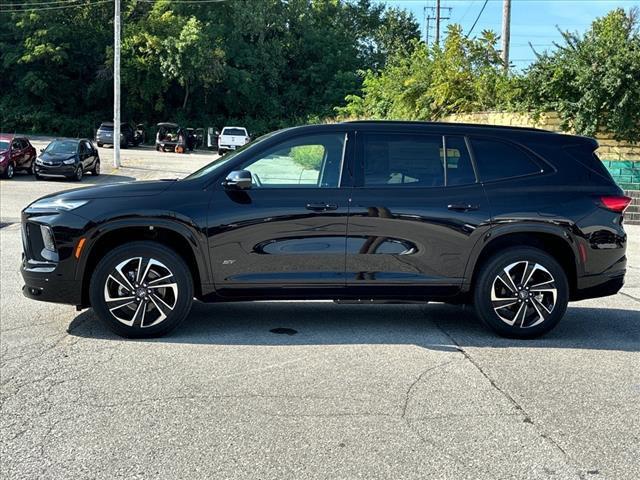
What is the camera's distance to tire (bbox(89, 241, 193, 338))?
6.21 metres

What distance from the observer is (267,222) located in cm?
626

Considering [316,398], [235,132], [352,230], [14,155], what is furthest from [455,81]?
[235,132]

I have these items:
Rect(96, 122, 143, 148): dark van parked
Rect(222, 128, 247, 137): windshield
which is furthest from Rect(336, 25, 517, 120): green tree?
Rect(96, 122, 143, 148): dark van parked

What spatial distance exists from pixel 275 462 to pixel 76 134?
6070 centimetres

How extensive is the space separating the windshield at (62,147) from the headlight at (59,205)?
2168cm

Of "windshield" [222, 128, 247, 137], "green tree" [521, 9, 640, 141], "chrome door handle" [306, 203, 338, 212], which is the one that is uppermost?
"green tree" [521, 9, 640, 141]

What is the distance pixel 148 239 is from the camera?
6.42 meters

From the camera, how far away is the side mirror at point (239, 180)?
612 centimetres

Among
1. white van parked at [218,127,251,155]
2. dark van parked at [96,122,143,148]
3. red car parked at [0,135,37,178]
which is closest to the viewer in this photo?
red car parked at [0,135,37,178]

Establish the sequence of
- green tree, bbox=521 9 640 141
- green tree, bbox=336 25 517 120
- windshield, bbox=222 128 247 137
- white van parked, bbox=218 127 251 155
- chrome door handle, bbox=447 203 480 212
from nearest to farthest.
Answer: chrome door handle, bbox=447 203 480 212, green tree, bbox=521 9 640 141, green tree, bbox=336 25 517 120, white van parked, bbox=218 127 251 155, windshield, bbox=222 128 247 137

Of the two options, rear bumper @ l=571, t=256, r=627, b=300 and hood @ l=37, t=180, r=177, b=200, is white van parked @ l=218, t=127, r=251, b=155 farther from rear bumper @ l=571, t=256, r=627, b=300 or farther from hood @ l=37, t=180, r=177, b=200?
rear bumper @ l=571, t=256, r=627, b=300

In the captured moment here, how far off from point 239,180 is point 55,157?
2214cm

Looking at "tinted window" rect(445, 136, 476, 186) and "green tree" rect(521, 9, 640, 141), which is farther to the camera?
"green tree" rect(521, 9, 640, 141)

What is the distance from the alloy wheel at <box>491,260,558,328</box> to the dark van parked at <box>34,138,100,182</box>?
883 inches
